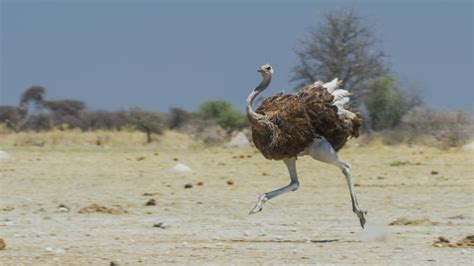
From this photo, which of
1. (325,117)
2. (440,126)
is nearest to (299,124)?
(325,117)

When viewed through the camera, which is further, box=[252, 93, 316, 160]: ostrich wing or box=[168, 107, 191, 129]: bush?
box=[168, 107, 191, 129]: bush

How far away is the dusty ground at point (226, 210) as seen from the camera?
10500 mm

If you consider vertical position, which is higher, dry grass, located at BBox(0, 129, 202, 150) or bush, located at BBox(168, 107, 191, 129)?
bush, located at BBox(168, 107, 191, 129)

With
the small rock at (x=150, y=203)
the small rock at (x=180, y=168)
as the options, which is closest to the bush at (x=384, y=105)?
the small rock at (x=180, y=168)

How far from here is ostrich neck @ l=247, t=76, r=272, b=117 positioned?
42.7 ft

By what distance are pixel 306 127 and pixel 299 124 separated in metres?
0.08

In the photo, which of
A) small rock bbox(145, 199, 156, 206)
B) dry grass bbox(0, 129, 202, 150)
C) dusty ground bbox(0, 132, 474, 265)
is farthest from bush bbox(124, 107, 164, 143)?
small rock bbox(145, 199, 156, 206)

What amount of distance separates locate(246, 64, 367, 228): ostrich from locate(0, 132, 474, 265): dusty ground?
83 cm

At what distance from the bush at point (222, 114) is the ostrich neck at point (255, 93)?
31052mm

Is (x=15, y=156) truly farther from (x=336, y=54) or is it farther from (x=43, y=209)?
(x=336, y=54)

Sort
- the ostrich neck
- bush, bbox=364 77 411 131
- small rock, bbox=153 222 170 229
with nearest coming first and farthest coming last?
the ostrich neck, small rock, bbox=153 222 170 229, bush, bbox=364 77 411 131

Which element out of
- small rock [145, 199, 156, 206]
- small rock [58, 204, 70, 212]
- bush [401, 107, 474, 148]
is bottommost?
small rock [58, 204, 70, 212]

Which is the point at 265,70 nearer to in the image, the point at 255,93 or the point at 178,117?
the point at 255,93

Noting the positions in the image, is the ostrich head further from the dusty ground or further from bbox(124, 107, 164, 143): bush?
bbox(124, 107, 164, 143): bush
